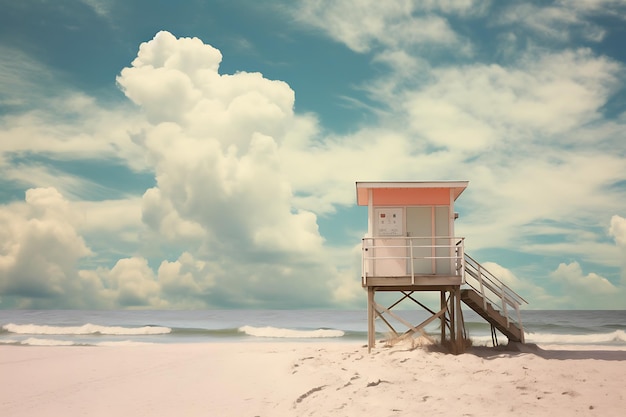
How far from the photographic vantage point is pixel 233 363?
750 inches

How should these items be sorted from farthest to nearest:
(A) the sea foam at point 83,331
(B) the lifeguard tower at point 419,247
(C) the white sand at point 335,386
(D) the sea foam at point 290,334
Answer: (A) the sea foam at point 83,331 → (D) the sea foam at point 290,334 → (B) the lifeguard tower at point 419,247 → (C) the white sand at point 335,386

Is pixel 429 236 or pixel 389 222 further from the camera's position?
pixel 389 222

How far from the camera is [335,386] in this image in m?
14.3

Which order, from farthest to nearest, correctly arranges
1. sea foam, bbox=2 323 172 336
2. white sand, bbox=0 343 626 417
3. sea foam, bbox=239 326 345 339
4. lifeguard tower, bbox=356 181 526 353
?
sea foam, bbox=2 323 172 336 < sea foam, bbox=239 326 345 339 < lifeguard tower, bbox=356 181 526 353 < white sand, bbox=0 343 626 417

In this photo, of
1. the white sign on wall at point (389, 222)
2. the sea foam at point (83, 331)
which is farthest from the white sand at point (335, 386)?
the sea foam at point (83, 331)

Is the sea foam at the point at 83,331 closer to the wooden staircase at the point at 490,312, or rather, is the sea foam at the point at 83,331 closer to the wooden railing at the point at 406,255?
the wooden railing at the point at 406,255

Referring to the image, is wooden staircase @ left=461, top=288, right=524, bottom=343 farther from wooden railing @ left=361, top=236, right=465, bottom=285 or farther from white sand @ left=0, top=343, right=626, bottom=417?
wooden railing @ left=361, top=236, right=465, bottom=285

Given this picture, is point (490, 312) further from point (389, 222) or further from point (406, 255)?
point (389, 222)

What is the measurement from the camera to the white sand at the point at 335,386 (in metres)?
12.6

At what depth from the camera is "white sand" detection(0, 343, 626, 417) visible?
12.6 meters

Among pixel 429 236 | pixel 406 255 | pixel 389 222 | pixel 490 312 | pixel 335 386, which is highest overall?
pixel 389 222

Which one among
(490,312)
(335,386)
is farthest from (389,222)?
(335,386)

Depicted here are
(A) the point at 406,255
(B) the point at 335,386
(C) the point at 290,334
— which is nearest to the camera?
(B) the point at 335,386

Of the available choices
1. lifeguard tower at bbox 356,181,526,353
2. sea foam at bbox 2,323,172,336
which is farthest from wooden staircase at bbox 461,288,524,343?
sea foam at bbox 2,323,172,336
